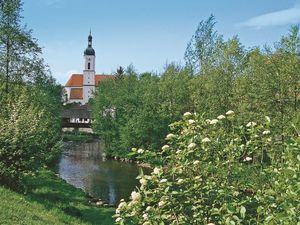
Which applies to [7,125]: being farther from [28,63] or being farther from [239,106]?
[239,106]

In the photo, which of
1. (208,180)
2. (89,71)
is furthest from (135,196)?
(89,71)

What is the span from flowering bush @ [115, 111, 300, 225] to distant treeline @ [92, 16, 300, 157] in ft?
29.9

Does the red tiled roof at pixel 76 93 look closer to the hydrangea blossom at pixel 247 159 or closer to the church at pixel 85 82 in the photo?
the church at pixel 85 82

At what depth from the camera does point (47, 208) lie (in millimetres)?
18062

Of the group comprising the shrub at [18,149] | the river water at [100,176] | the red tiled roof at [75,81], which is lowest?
the river water at [100,176]

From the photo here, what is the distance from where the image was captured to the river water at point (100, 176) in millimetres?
32406

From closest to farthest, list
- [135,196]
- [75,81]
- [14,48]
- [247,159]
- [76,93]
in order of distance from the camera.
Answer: [135,196], [247,159], [14,48], [76,93], [75,81]

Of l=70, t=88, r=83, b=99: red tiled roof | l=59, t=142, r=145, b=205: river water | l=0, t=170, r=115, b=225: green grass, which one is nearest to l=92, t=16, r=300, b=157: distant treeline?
l=59, t=142, r=145, b=205: river water

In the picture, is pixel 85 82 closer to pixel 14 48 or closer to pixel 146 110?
pixel 146 110

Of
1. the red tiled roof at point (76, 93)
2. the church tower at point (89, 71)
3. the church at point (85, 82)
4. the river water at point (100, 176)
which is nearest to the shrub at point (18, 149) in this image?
the river water at point (100, 176)

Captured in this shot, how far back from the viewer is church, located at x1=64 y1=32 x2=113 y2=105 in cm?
15225

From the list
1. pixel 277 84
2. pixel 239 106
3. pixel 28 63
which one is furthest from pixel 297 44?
pixel 28 63

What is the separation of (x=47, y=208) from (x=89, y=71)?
138090mm

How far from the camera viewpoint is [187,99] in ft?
172
